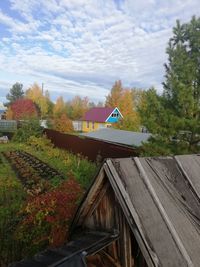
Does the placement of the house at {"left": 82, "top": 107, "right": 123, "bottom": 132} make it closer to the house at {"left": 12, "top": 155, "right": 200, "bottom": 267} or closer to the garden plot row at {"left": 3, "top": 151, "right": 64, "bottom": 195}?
the garden plot row at {"left": 3, "top": 151, "right": 64, "bottom": 195}

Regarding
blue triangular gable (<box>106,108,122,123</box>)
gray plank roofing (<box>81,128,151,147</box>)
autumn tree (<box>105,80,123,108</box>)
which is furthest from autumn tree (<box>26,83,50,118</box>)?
gray plank roofing (<box>81,128,151,147</box>)

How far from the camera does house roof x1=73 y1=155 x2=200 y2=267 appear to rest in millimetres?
2303

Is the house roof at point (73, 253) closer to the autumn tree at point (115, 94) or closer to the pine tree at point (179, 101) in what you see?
the pine tree at point (179, 101)

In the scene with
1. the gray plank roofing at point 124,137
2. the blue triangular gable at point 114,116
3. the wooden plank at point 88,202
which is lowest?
the gray plank roofing at point 124,137

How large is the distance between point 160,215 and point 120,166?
2.00ft

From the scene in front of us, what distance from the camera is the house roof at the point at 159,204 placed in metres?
2.30

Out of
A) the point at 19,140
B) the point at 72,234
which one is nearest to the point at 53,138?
the point at 19,140

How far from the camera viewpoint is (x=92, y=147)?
1867cm

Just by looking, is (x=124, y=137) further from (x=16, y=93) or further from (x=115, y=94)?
(x=16, y=93)

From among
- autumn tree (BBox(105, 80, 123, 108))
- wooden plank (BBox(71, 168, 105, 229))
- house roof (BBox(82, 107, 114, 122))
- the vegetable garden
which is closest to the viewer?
wooden plank (BBox(71, 168, 105, 229))

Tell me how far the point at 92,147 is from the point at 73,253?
1615 centimetres

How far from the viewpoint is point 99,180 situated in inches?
118

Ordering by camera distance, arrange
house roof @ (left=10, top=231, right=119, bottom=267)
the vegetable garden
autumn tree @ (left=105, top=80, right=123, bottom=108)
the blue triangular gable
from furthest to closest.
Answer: autumn tree @ (left=105, top=80, right=123, bottom=108), the blue triangular gable, the vegetable garden, house roof @ (left=10, top=231, right=119, bottom=267)

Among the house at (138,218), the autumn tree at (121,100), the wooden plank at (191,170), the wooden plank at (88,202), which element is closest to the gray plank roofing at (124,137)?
the wooden plank at (191,170)
